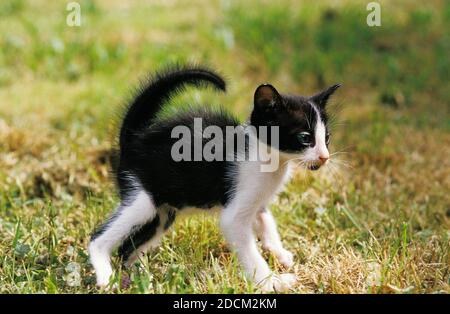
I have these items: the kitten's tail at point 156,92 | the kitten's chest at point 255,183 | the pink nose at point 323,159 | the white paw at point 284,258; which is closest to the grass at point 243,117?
the white paw at point 284,258

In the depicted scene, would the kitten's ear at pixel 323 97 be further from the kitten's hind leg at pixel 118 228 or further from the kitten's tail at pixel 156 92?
the kitten's hind leg at pixel 118 228

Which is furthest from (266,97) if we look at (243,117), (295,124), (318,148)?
(243,117)

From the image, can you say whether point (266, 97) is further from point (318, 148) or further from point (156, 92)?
point (156, 92)

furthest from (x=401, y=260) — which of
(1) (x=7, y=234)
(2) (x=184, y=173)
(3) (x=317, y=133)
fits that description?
(1) (x=7, y=234)

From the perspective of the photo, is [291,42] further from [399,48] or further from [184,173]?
[184,173]
